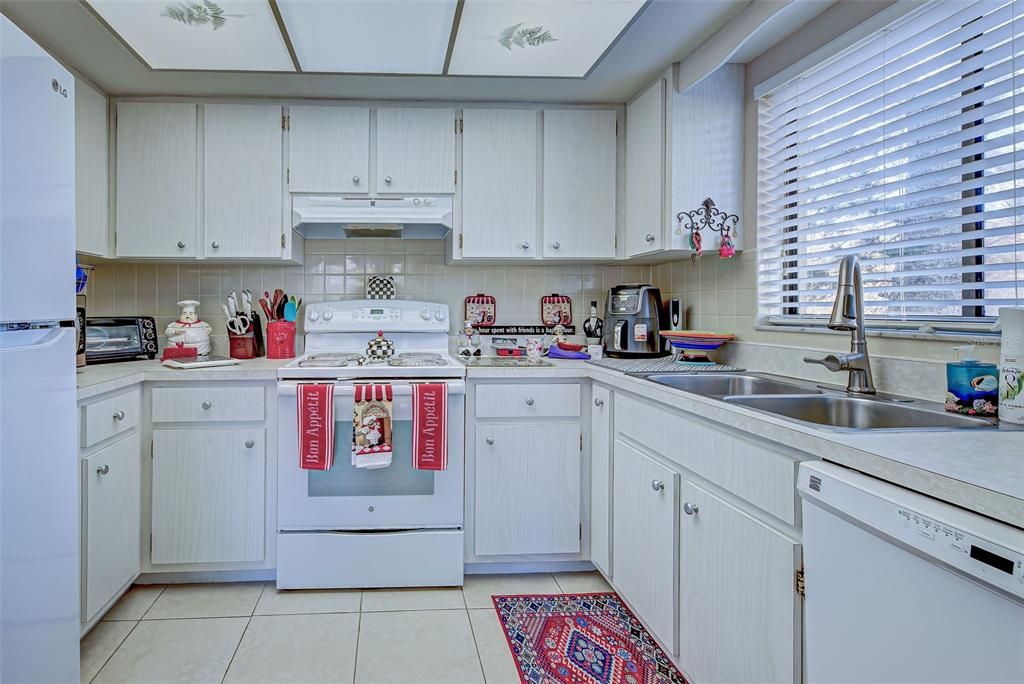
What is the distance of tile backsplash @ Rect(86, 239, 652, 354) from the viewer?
2.83m

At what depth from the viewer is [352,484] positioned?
227 centimetres

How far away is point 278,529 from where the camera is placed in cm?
227

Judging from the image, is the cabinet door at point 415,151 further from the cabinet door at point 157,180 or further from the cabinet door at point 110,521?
the cabinet door at point 110,521

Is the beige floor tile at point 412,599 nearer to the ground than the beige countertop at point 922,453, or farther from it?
nearer to the ground

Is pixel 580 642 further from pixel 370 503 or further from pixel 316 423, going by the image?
pixel 316 423

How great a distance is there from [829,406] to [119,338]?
2.84 metres

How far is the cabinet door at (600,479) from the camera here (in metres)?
2.22

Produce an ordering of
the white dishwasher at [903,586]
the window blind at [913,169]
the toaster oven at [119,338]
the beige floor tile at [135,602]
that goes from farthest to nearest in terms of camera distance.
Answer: the toaster oven at [119,338], the beige floor tile at [135,602], the window blind at [913,169], the white dishwasher at [903,586]

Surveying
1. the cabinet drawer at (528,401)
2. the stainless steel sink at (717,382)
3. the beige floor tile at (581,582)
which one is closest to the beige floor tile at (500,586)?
the beige floor tile at (581,582)

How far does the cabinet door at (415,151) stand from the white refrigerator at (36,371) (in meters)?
1.36

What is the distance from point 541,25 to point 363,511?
1935mm

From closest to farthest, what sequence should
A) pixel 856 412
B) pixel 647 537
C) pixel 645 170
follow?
pixel 856 412 < pixel 647 537 < pixel 645 170

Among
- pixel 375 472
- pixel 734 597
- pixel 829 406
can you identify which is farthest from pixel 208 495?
pixel 829 406

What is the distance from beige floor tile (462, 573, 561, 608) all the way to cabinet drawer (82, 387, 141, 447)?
1.44 metres
